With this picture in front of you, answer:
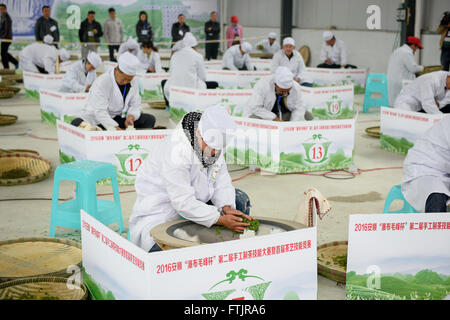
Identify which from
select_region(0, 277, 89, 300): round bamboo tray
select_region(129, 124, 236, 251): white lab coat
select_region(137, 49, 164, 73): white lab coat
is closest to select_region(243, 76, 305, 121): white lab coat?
select_region(129, 124, 236, 251): white lab coat

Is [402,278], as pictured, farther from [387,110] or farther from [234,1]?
[234,1]

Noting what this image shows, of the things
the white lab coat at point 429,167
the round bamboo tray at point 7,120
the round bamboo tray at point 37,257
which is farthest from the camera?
the round bamboo tray at point 7,120

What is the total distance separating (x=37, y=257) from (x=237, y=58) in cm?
934

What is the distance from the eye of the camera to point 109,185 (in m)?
5.71

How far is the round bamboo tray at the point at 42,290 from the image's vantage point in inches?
123

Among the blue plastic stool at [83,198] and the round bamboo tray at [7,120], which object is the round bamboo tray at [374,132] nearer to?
the blue plastic stool at [83,198]

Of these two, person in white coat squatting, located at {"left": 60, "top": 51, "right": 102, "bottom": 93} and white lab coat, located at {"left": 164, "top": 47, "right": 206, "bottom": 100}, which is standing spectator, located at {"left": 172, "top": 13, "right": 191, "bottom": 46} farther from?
person in white coat squatting, located at {"left": 60, "top": 51, "right": 102, "bottom": 93}

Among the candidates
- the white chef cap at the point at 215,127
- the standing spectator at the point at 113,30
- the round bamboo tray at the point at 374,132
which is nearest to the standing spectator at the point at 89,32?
the standing spectator at the point at 113,30

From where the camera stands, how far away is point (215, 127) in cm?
304

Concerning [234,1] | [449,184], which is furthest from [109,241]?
[234,1]

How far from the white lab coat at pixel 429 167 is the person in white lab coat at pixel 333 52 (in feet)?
29.4

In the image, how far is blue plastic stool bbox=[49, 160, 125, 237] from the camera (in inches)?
167

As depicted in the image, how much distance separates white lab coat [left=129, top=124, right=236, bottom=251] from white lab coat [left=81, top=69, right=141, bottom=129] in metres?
2.91

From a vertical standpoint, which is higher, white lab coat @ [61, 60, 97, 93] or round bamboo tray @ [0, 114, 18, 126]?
white lab coat @ [61, 60, 97, 93]
